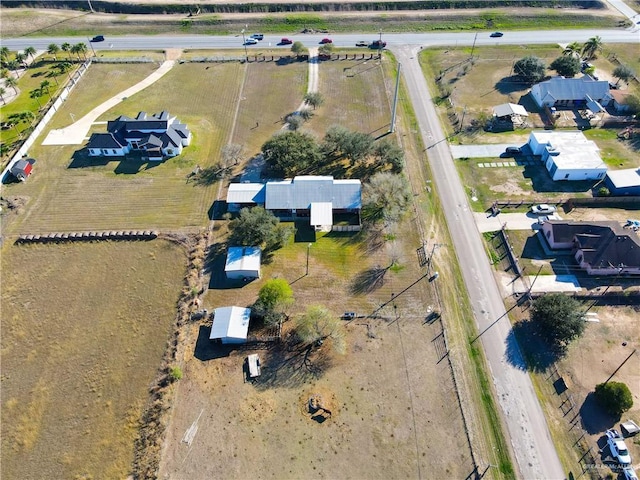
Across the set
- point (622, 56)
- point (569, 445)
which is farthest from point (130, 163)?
point (622, 56)

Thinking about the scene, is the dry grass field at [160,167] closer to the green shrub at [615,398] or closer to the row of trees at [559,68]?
the row of trees at [559,68]

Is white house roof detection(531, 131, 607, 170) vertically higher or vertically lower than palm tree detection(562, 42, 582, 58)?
lower

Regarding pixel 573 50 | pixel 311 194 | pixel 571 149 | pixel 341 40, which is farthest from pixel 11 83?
pixel 573 50

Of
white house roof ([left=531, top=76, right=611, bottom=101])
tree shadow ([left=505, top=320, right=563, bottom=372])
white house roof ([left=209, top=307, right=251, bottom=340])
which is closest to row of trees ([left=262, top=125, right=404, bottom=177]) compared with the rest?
white house roof ([left=209, top=307, right=251, bottom=340])

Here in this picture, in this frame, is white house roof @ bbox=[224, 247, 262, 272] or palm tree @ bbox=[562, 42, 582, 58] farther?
palm tree @ bbox=[562, 42, 582, 58]

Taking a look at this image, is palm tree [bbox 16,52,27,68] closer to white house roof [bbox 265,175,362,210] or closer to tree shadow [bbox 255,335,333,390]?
white house roof [bbox 265,175,362,210]
